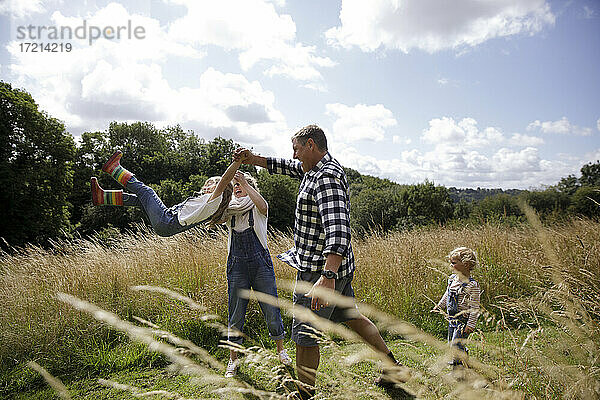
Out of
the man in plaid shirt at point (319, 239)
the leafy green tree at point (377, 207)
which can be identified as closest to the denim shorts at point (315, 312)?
the man in plaid shirt at point (319, 239)

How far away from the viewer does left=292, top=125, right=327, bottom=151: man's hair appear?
2.60 meters

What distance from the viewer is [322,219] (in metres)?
2.39

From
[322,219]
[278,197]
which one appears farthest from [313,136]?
[278,197]

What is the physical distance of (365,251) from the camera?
20.0 feet

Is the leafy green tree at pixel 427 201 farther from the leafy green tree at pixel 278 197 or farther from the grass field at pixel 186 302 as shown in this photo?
the grass field at pixel 186 302

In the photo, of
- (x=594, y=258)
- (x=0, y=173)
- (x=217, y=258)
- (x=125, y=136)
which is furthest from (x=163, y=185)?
(x=594, y=258)

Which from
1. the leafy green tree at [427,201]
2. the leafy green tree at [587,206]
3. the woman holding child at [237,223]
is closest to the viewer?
the woman holding child at [237,223]

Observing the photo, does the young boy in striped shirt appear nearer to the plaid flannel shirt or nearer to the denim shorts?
the denim shorts

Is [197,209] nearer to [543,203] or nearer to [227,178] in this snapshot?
[227,178]

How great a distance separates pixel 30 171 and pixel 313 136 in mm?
25747

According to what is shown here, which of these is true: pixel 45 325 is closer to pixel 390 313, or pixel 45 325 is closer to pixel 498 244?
pixel 390 313

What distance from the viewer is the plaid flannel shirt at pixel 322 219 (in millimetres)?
2334

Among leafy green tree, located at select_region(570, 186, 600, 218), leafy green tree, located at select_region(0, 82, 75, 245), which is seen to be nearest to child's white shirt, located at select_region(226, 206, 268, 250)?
leafy green tree, located at select_region(570, 186, 600, 218)

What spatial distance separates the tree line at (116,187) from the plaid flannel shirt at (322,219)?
7270 mm
